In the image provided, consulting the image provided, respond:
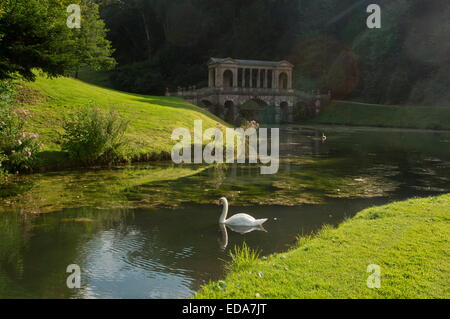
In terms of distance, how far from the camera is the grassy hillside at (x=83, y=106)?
95.2 feet

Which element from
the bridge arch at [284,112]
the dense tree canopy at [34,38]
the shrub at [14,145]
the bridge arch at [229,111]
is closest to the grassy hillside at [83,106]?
the shrub at [14,145]

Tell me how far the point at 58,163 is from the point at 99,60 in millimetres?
31361

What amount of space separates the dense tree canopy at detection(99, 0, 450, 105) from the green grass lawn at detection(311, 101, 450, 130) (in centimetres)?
454

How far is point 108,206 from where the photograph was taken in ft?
58.5

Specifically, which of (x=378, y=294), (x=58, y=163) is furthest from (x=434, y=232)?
(x=58, y=163)

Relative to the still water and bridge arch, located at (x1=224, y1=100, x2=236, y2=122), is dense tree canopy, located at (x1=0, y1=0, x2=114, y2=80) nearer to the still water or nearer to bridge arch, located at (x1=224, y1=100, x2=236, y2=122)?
the still water

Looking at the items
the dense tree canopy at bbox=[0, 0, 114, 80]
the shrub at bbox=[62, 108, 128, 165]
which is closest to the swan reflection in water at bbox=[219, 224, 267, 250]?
the shrub at bbox=[62, 108, 128, 165]

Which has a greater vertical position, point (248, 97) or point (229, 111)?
point (248, 97)

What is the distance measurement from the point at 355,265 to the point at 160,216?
26.7ft

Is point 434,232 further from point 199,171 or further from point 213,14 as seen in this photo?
point 213,14

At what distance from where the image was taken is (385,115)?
7231 centimetres

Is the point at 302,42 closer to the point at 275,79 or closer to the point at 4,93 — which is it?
the point at 275,79

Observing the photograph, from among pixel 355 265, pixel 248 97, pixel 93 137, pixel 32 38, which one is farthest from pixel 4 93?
pixel 248 97

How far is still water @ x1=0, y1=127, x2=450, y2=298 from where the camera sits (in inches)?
435
